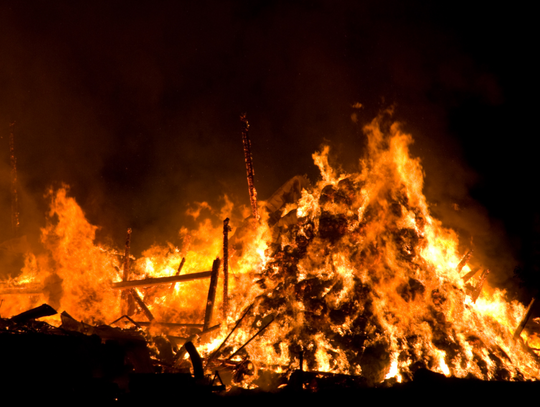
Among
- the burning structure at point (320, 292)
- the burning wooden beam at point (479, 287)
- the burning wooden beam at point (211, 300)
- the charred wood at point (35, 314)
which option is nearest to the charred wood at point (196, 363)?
the burning structure at point (320, 292)

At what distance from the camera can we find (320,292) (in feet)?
35.7

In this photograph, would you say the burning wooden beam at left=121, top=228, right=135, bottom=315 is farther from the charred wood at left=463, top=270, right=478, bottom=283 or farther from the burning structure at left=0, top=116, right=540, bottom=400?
the charred wood at left=463, top=270, right=478, bottom=283

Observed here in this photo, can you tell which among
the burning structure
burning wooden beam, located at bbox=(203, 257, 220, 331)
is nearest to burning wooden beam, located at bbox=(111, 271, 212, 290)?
the burning structure

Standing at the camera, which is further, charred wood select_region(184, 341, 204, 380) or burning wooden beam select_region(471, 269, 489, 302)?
burning wooden beam select_region(471, 269, 489, 302)

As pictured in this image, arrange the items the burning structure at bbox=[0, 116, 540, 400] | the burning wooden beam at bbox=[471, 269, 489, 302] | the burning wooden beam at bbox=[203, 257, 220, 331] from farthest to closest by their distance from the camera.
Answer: the burning wooden beam at bbox=[471, 269, 489, 302]
the burning wooden beam at bbox=[203, 257, 220, 331]
the burning structure at bbox=[0, 116, 540, 400]

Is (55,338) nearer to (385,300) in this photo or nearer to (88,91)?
(385,300)

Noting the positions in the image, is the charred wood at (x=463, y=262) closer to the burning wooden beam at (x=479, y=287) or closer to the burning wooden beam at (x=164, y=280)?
the burning wooden beam at (x=479, y=287)

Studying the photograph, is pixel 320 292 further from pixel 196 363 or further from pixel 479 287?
pixel 479 287

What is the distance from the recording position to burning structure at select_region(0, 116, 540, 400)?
9.07 meters

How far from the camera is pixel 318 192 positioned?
14.5m

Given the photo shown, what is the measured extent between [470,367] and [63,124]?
21143 mm

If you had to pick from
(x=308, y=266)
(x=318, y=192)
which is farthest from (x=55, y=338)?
(x=318, y=192)

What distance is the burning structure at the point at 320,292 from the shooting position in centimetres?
907

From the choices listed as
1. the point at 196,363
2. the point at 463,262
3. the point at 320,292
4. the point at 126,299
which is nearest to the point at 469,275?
the point at 463,262
